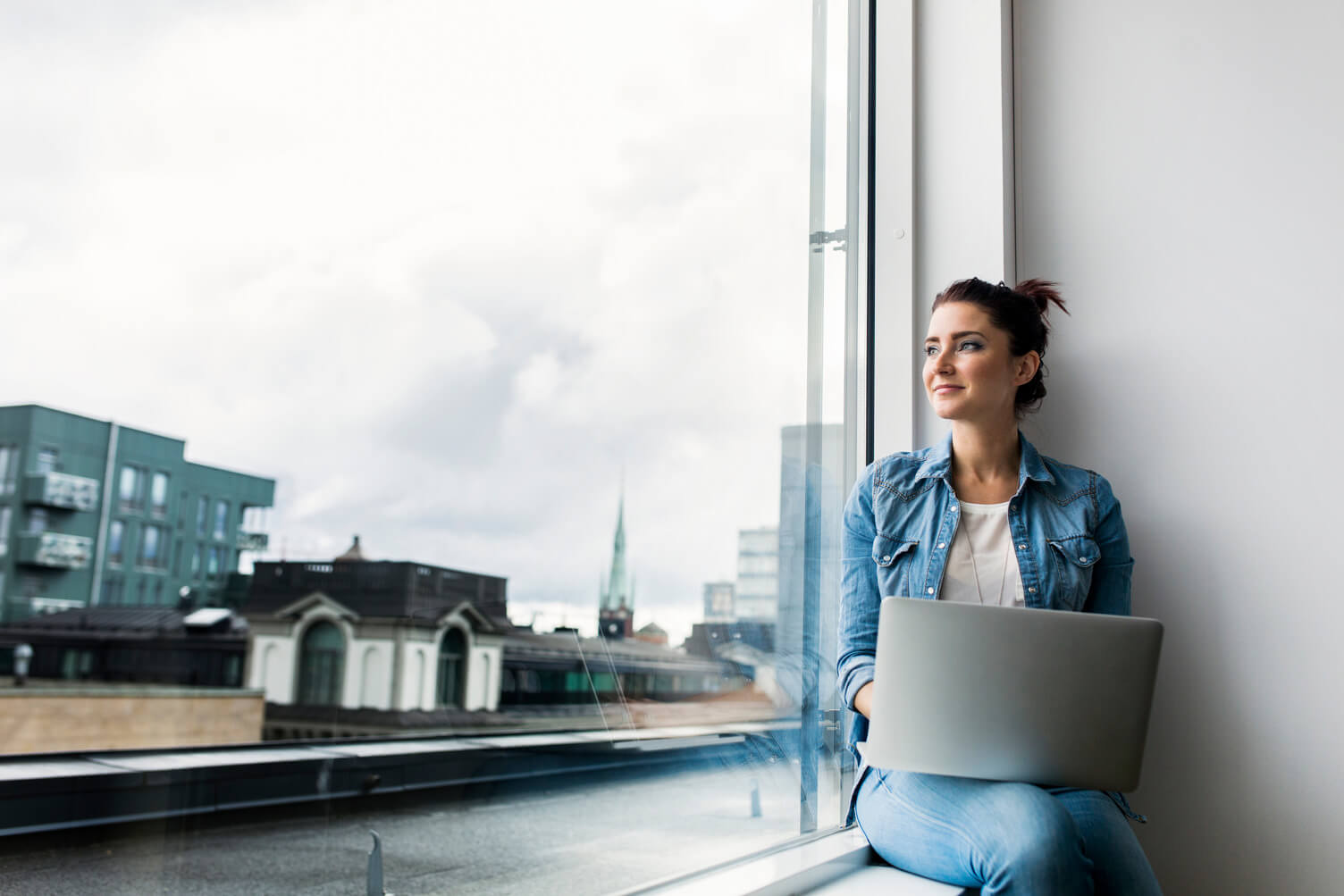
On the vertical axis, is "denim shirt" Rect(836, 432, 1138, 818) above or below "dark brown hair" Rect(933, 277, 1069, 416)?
below

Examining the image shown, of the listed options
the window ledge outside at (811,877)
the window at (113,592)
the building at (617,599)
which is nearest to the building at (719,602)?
the building at (617,599)

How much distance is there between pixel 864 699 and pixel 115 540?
123cm

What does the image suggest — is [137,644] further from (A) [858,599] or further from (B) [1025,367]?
(B) [1025,367]

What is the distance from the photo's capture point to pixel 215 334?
1789 mm

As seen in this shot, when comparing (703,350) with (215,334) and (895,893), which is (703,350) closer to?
(215,334)

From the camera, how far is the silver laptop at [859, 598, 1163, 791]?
3.59 feet

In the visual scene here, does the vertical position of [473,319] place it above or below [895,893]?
above

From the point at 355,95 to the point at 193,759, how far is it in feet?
5.15

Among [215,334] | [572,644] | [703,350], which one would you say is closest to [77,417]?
[215,334]

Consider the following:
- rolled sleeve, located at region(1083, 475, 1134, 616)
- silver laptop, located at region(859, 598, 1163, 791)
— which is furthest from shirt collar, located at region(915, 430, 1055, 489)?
silver laptop, located at region(859, 598, 1163, 791)

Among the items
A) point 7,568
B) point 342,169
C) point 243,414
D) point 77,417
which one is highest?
point 342,169

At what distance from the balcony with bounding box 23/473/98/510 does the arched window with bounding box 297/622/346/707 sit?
104cm

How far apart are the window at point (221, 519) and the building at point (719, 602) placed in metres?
1.01

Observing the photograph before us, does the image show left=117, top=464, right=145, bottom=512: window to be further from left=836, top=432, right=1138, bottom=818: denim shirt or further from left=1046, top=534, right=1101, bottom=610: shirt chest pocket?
left=1046, top=534, right=1101, bottom=610: shirt chest pocket
